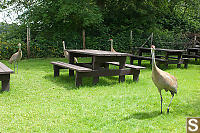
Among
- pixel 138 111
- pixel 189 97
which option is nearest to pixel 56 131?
pixel 138 111

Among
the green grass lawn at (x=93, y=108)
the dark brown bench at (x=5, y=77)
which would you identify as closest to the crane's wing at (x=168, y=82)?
the green grass lawn at (x=93, y=108)

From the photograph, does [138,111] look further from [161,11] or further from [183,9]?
[183,9]

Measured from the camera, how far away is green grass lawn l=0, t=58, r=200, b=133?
3.72 metres

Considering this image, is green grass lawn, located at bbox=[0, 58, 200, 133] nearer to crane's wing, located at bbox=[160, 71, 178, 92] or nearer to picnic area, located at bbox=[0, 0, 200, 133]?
picnic area, located at bbox=[0, 0, 200, 133]

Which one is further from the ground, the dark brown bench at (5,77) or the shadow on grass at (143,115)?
the dark brown bench at (5,77)

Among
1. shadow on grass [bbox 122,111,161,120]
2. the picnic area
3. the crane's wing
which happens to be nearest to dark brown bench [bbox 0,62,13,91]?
the picnic area

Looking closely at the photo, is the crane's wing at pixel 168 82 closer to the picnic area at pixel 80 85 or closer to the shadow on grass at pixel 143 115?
the picnic area at pixel 80 85

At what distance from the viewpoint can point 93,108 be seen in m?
4.57

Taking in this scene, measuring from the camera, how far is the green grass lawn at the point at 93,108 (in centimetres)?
372

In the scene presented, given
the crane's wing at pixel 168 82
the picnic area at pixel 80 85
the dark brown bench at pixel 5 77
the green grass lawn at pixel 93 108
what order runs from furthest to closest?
A: the dark brown bench at pixel 5 77
the crane's wing at pixel 168 82
the picnic area at pixel 80 85
the green grass lawn at pixel 93 108

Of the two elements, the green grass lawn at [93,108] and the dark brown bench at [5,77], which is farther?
the dark brown bench at [5,77]

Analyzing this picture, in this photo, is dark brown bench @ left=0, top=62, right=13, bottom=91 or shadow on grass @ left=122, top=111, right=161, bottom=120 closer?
shadow on grass @ left=122, top=111, right=161, bottom=120

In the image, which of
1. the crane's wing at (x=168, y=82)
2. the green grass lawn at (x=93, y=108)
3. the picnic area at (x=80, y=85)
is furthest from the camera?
the crane's wing at (x=168, y=82)

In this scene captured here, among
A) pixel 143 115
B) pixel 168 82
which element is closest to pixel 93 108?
pixel 143 115
